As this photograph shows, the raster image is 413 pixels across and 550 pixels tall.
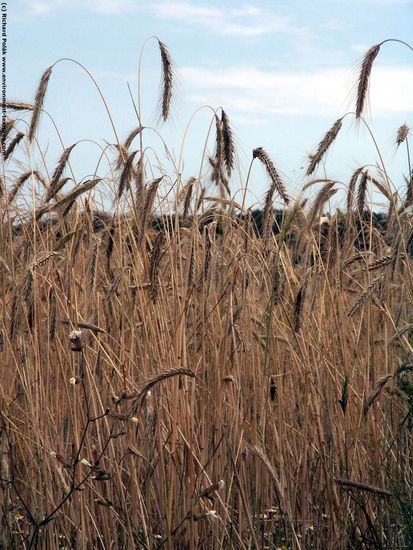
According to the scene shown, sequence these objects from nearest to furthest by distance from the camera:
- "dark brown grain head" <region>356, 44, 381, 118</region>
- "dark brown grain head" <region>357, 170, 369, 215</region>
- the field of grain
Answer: the field of grain
"dark brown grain head" <region>356, 44, 381, 118</region>
"dark brown grain head" <region>357, 170, 369, 215</region>

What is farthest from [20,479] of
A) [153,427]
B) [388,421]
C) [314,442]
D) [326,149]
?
[326,149]

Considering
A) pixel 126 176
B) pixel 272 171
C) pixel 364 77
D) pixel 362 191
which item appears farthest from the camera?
pixel 362 191

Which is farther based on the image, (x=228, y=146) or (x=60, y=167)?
(x=60, y=167)

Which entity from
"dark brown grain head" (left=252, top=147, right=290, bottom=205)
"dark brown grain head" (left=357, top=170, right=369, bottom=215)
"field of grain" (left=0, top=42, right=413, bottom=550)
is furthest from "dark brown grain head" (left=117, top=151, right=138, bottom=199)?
"dark brown grain head" (left=357, top=170, right=369, bottom=215)

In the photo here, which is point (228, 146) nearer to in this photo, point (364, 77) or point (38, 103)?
point (364, 77)

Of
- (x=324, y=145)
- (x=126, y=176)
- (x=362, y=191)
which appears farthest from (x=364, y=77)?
(x=126, y=176)

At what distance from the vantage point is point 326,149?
3.57 meters

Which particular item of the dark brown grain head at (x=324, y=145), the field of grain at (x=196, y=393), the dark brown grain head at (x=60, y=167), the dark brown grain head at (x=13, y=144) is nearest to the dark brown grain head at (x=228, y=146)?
the field of grain at (x=196, y=393)

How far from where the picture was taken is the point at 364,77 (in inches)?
140

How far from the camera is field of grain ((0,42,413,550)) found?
9.94ft

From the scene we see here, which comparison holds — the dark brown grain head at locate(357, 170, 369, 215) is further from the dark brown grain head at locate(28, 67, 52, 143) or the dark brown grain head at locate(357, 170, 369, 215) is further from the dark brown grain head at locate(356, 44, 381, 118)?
the dark brown grain head at locate(28, 67, 52, 143)

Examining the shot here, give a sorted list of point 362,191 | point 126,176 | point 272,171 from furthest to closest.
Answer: point 362,191 < point 272,171 < point 126,176

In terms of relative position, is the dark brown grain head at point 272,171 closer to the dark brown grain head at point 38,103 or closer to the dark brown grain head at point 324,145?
the dark brown grain head at point 324,145

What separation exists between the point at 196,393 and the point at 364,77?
1.38 m
